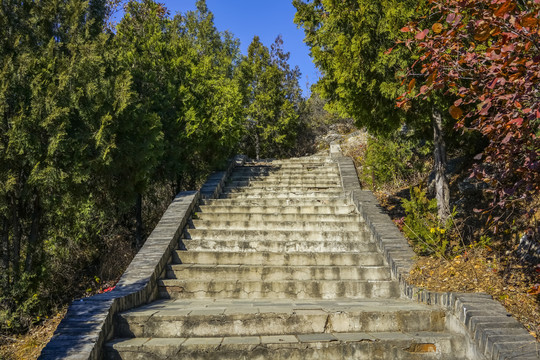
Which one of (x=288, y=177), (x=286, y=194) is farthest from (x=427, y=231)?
(x=288, y=177)

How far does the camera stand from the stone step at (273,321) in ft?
14.1

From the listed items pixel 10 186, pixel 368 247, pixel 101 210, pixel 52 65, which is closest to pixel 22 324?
pixel 10 186

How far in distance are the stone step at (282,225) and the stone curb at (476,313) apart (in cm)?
79

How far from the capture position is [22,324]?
20.8ft

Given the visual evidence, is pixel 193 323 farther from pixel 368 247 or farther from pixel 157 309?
pixel 368 247

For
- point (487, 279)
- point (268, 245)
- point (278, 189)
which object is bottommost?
point (487, 279)

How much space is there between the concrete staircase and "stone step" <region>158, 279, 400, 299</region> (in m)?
0.01

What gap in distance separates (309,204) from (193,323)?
14.3 ft

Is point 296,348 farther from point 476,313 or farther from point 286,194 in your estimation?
point 286,194

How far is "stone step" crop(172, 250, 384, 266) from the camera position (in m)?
6.19

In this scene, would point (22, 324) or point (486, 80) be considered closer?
point (486, 80)

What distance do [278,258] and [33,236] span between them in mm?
4369

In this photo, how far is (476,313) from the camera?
155 inches

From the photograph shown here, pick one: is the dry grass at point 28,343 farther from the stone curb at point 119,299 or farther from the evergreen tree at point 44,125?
the stone curb at point 119,299
